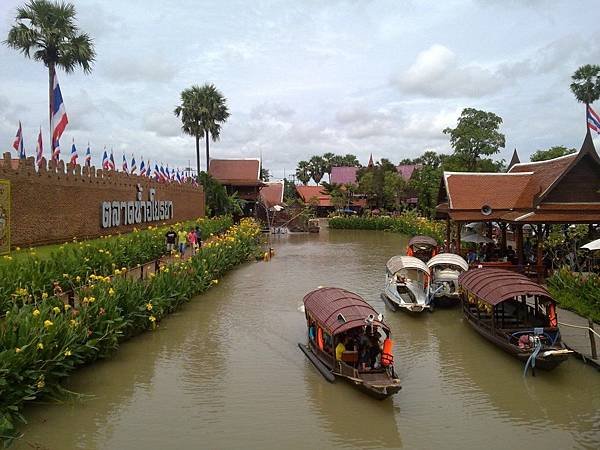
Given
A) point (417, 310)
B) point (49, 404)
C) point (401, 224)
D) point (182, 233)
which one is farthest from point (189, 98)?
point (49, 404)

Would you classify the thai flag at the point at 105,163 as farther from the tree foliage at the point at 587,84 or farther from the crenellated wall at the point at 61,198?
the tree foliage at the point at 587,84

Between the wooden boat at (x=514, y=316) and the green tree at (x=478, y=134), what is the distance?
27.8m

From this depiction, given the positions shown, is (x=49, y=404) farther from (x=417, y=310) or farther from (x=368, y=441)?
(x=417, y=310)

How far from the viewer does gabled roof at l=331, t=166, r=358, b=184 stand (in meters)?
81.1

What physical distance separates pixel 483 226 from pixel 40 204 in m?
22.0

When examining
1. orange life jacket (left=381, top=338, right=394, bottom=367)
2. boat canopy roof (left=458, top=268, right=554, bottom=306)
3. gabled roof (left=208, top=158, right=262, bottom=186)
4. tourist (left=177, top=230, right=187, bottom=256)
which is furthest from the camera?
gabled roof (left=208, top=158, right=262, bottom=186)

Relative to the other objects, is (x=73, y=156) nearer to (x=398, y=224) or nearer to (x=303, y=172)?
(x=398, y=224)

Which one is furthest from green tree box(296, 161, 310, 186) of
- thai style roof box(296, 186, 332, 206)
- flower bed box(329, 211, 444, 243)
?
flower bed box(329, 211, 444, 243)

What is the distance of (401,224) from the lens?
52.2m

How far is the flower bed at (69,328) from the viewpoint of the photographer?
8.84 meters

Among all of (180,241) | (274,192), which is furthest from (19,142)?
(274,192)

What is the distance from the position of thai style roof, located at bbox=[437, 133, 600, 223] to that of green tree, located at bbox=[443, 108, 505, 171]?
55.5ft

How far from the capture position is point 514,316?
14.7 meters

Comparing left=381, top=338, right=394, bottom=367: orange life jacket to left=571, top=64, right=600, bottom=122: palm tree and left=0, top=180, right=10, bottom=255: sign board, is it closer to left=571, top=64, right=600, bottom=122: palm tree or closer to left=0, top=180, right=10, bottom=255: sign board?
left=0, top=180, right=10, bottom=255: sign board
